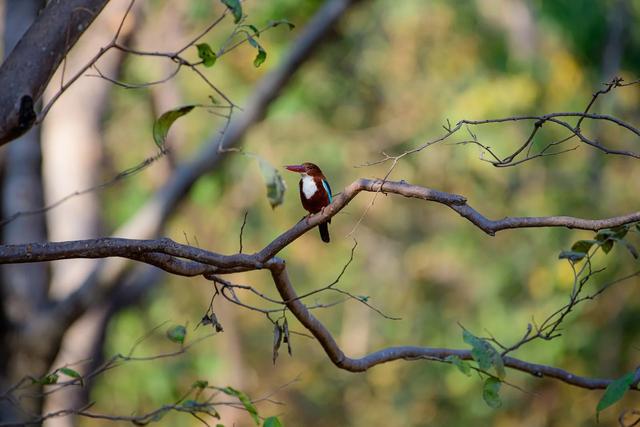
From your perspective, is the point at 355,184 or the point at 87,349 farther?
the point at 87,349

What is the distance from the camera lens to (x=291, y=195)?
13617mm

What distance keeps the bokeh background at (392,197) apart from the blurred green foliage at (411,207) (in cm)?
3

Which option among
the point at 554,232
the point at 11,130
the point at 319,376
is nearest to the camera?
the point at 11,130

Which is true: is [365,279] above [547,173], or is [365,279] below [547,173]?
above

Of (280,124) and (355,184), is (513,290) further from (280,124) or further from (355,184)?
(355,184)

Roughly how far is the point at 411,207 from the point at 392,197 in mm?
782

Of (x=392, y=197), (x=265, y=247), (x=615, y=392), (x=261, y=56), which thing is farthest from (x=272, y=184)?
(x=392, y=197)

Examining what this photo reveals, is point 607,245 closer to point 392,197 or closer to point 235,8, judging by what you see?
point 235,8

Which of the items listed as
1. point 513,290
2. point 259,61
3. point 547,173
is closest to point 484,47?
point 547,173

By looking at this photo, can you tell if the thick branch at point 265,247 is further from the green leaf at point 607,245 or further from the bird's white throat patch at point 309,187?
the bird's white throat patch at point 309,187

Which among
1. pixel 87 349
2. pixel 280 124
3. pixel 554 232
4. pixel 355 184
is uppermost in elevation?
pixel 280 124

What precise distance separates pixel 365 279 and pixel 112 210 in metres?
4.18

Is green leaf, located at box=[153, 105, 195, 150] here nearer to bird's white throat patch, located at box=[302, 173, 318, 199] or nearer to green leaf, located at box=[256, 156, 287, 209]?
green leaf, located at box=[256, 156, 287, 209]

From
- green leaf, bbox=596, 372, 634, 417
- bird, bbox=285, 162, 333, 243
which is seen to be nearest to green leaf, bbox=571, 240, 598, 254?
green leaf, bbox=596, 372, 634, 417
